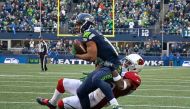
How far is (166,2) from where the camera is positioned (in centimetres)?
4512

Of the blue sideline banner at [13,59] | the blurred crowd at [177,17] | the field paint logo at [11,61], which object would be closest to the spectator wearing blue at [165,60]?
the blurred crowd at [177,17]

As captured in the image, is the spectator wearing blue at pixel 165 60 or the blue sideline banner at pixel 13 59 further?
the blue sideline banner at pixel 13 59

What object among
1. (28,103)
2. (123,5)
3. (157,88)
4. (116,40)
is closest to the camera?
(28,103)

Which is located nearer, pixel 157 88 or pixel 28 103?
pixel 28 103

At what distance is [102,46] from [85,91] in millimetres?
735

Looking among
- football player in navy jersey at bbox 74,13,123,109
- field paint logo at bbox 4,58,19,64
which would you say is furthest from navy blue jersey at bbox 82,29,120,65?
field paint logo at bbox 4,58,19,64

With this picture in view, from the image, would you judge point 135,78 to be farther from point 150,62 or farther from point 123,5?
point 123,5

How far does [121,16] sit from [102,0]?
2288 millimetres

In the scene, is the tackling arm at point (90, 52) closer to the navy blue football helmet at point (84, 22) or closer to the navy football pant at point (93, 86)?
the navy football pant at point (93, 86)

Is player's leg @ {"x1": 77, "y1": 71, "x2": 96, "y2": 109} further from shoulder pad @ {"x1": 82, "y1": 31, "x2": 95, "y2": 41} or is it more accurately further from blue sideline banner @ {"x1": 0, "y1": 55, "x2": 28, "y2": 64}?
blue sideline banner @ {"x1": 0, "y1": 55, "x2": 28, "y2": 64}

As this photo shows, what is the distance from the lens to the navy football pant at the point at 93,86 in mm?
8258

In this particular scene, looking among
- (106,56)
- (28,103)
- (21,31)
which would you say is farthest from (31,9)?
(106,56)

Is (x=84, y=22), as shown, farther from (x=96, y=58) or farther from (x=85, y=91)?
(x=85, y=91)

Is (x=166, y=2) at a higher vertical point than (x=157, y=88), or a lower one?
higher
